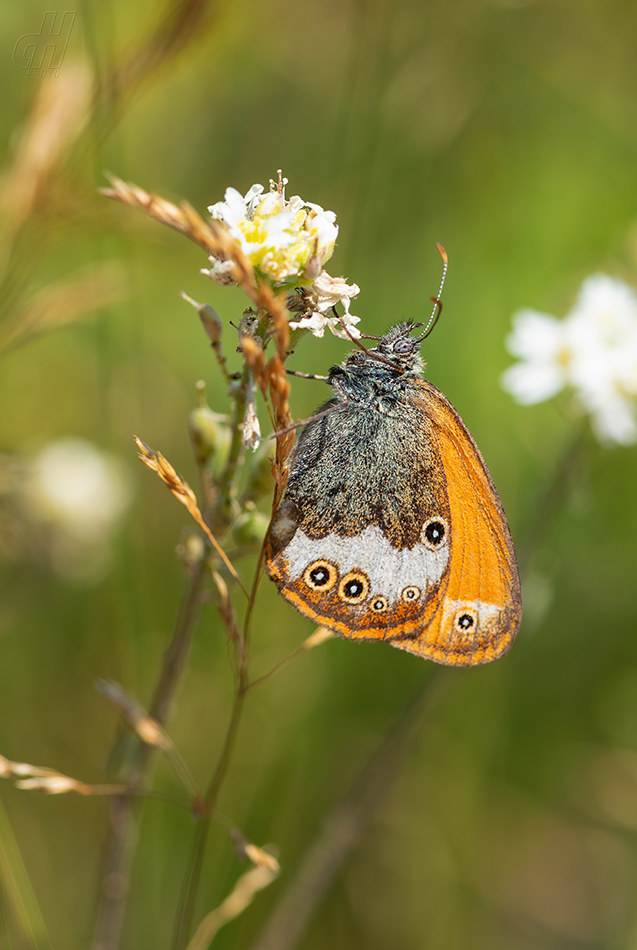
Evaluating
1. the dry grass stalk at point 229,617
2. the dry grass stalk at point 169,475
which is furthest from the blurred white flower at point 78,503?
the dry grass stalk at point 169,475

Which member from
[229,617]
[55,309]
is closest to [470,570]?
[229,617]

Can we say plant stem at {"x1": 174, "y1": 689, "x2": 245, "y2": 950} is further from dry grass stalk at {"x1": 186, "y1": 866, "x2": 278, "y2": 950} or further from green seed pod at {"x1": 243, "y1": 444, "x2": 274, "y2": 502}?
green seed pod at {"x1": 243, "y1": 444, "x2": 274, "y2": 502}

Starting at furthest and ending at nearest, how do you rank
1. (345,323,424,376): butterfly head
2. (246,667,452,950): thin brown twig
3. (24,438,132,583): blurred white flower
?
(24,438,132,583): blurred white flower → (246,667,452,950): thin brown twig → (345,323,424,376): butterfly head

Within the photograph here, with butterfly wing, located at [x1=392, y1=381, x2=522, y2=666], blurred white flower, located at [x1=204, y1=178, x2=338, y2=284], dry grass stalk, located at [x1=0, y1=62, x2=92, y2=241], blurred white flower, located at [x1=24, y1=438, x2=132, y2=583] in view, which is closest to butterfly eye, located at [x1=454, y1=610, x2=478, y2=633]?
butterfly wing, located at [x1=392, y1=381, x2=522, y2=666]

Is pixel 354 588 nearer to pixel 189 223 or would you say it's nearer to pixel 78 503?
pixel 189 223

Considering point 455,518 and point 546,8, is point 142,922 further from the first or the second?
point 546,8

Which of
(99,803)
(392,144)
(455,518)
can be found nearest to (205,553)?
(455,518)
